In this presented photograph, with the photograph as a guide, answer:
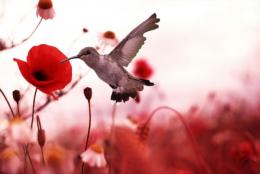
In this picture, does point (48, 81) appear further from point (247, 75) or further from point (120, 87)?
point (247, 75)

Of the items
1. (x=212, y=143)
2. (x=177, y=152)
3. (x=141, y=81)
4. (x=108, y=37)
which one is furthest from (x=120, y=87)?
(x=212, y=143)

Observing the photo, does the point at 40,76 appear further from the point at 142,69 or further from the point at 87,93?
the point at 142,69

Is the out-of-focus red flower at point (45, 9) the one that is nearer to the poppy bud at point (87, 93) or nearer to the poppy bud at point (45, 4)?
the poppy bud at point (45, 4)

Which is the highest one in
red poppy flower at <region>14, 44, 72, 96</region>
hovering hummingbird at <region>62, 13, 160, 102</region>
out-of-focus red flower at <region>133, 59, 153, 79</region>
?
hovering hummingbird at <region>62, 13, 160, 102</region>

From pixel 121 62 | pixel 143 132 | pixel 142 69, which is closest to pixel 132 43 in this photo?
pixel 121 62

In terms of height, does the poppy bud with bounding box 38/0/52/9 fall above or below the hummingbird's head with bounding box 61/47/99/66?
above

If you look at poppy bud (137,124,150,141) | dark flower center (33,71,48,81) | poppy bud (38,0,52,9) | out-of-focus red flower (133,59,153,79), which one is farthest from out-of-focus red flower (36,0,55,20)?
out-of-focus red flower (133,59,153,79)

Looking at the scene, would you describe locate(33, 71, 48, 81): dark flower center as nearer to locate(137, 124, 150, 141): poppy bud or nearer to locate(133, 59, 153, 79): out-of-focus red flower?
locate(137, 124, 150, 141): poppy bud
